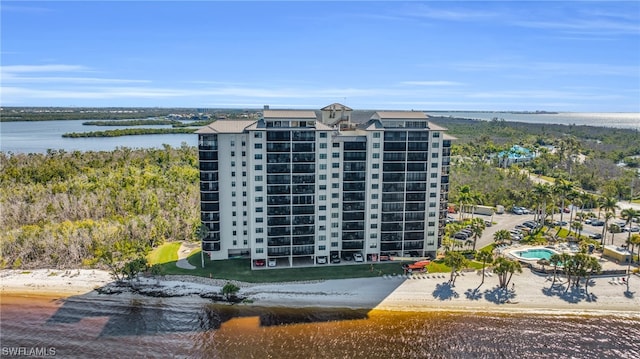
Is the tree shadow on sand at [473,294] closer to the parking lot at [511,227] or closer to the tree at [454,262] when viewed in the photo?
the tree at [454,262]

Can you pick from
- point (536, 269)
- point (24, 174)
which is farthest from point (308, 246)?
point (24, 174)

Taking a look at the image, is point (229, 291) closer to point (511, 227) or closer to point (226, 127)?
point (226, 127)

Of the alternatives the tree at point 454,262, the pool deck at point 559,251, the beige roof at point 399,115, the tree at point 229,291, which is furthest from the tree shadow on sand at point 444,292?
the tree at point 229,291

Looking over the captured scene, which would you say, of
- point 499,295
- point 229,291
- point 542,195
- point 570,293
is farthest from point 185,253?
point 542,195

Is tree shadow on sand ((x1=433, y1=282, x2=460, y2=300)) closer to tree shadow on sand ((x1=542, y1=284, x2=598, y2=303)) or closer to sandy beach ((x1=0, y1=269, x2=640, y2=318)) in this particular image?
sandy beach ((x1=0, y1=269, x2=640, y2=318))

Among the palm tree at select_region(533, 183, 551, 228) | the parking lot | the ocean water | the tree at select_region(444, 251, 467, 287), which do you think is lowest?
the ocean water

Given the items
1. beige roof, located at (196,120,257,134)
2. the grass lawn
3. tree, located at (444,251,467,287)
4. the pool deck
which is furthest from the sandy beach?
beige roof, located at (196,120,257,134)

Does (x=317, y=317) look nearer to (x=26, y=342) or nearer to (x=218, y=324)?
(x=218, y=324)
